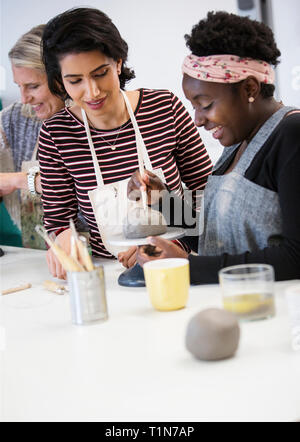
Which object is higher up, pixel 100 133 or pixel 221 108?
pixel 221 108

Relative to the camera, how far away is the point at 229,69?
1338 mm

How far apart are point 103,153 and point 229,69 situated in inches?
28.2

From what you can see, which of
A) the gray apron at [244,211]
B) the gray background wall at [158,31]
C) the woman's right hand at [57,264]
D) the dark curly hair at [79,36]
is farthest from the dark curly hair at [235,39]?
the gray background wall at [158,31]

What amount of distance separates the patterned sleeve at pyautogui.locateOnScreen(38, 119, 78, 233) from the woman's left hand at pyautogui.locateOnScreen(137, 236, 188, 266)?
Answer: 0.62 m

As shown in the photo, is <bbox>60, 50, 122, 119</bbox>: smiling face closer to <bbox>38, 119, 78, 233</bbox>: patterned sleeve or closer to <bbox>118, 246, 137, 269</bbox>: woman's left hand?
<bbox>38, 119, 78, 233</bbox>: patterned sleeve

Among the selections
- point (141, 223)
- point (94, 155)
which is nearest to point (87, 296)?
point (141, 223)

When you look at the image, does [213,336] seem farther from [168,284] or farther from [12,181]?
[12,181]

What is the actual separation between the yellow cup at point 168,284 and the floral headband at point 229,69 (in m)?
0.48

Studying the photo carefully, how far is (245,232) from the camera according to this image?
4.60 ft

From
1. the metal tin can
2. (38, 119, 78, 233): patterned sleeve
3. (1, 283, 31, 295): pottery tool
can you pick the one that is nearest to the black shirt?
the metal tin can

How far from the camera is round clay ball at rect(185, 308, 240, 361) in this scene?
2.88ft

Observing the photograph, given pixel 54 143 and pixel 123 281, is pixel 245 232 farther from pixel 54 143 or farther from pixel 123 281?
pixel 54 143
